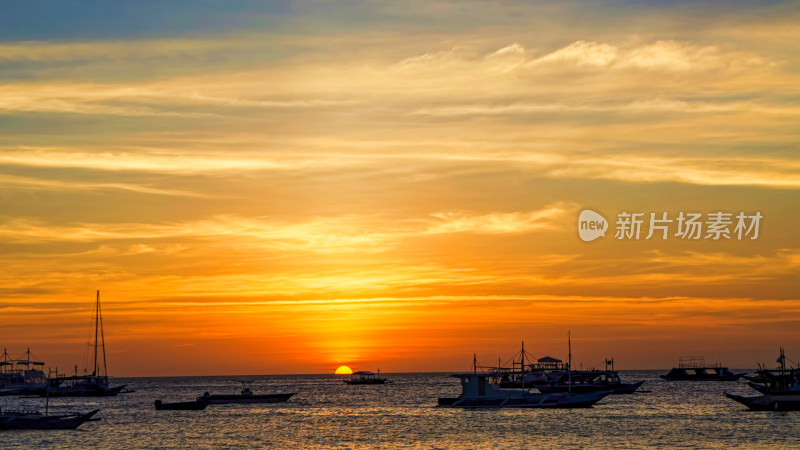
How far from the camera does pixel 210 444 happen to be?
101438mm

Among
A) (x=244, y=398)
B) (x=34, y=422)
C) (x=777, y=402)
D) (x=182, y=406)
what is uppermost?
(x=34, y=422)

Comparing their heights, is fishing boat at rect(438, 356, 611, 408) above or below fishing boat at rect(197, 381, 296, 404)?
above

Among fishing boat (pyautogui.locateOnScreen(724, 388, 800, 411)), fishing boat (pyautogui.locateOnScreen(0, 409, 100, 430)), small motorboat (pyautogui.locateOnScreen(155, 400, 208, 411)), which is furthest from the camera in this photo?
small motorboat (pyautogui.locateOnScreen(155, 400, 208, 411))

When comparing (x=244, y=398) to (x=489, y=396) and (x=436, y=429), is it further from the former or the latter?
(x=436, y=429)

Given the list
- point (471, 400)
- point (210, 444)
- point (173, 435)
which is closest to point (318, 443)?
point (210, 444)

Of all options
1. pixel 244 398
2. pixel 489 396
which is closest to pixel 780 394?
pixel 489 396

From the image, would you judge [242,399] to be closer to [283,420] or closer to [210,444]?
[283,420]

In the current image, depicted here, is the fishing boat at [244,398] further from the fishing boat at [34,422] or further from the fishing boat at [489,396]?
the fishing boat at [34,422]

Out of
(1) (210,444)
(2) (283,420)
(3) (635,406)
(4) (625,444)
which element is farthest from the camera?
(3) (635,406)

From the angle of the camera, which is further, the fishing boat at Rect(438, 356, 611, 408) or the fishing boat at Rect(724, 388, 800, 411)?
the fishing boat at Rect(438, 356, 611, 408)

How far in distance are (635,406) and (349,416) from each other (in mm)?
50018

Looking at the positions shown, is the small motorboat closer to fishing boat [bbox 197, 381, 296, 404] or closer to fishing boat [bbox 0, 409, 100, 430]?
fishing boat [bbox 197, 381, 296, 404]

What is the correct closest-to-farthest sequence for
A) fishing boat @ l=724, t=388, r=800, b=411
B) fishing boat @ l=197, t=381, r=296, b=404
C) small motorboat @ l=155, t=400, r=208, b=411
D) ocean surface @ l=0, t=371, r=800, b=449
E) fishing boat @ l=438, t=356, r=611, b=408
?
ocean surface @ l=0, t=371, r=800, b=449, fishing boat @ l=724, t=388, r=800, b=411, fishing boat @ l=438, t=356, r=611, b=408, small motorboat @ l=155, t=400, r=208, b=411, fishing boat @ l=197, t=381, r=296, b=404

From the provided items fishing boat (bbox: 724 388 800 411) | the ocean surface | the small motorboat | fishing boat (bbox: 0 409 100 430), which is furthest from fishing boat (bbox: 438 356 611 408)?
fishing boat (bbox: 0 409 100 430)
